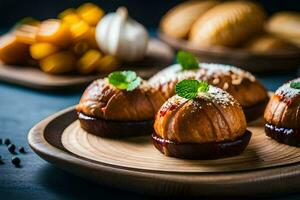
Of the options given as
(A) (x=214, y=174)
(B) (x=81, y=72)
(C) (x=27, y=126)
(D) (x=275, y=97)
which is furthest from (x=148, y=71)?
(A) (x=214, y=174)

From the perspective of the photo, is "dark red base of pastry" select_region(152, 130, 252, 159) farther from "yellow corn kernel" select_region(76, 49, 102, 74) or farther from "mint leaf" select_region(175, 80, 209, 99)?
"yellow corn kernel" select_region(76, 49, 102, 74)

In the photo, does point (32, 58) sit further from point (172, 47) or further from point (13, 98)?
point (172, 47)

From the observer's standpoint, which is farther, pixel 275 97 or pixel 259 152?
pixel 275 97

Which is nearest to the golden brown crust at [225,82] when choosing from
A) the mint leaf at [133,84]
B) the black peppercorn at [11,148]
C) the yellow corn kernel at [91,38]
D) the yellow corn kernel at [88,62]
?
the mint leaf at [133,84]

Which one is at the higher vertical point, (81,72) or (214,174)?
(214,174)

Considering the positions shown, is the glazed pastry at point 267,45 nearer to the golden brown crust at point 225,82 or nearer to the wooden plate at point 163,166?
the golden brown crust at point 225,82

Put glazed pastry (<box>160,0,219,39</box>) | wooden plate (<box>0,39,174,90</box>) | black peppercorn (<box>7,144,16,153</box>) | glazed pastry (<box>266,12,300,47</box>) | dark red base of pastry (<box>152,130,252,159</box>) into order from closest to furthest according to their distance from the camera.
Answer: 1. dark red base of pastry (<box>152,130,252,159</box>)
2. black peppercorn (<box>7,144,16,153</box>)
3. wooden plate (<box>0,39,174,90</box>)
4. glazed pastry (<box>266,12,300,47</box>)
5. glazed pastry (<box>160,0,219,39</box>)

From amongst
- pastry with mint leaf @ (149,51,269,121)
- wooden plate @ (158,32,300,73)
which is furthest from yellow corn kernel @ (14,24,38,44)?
pastry with mint leaf @ (149,51,269,121)
